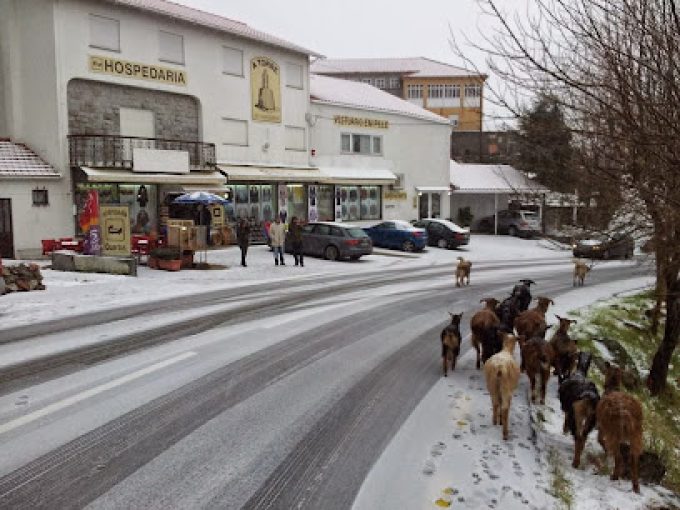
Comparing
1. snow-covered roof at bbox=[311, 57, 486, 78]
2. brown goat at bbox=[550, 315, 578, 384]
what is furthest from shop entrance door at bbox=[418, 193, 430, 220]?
snow-covered roof at bbox=[311, 57, 486, 78]

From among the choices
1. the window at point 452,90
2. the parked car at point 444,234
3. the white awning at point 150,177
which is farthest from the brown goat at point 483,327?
the window at point 452,90

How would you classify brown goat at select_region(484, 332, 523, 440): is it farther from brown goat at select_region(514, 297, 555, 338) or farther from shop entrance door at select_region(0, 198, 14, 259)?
shop entrance door at select_region(0, 198, 14, 259)

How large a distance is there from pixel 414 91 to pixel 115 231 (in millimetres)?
54018

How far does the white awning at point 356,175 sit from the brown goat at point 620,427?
26.1m

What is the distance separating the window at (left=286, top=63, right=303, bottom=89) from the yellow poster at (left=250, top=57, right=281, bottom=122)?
685 mm

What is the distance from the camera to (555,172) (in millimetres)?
8703

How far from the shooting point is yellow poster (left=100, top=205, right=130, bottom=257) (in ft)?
62.4

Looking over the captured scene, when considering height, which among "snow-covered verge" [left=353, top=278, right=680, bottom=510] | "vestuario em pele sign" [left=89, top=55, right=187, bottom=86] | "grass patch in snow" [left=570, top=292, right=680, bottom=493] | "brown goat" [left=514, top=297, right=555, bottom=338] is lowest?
"grass patch in snow" [left=570, top=292, right=680, bottom=493]

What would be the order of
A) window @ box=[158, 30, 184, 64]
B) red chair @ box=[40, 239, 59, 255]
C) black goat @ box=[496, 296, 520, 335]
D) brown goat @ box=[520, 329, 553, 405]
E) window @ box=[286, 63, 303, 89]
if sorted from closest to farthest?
brown goat @ box=[520, 329, 553, 405] → black goat @ box=[496, 296, 520, 335] → red chair @ box=[40, 239, 59, 255] → window @ box=[158, 30, 184, 64] → window @ box=[286, 63, 303, 89]

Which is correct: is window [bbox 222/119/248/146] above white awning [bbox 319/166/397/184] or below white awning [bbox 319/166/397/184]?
above

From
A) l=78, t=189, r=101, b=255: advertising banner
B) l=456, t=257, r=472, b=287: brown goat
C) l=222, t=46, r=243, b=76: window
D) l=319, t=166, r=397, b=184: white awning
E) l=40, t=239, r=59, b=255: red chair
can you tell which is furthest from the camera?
l=319, t=166, r=397, b=184: white awning

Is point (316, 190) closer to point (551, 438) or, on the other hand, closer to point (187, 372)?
point (187, 372)

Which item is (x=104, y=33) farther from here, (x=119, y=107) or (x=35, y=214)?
(x=35, y=214)

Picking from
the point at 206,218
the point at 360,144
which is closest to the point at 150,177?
the point at 206,218
